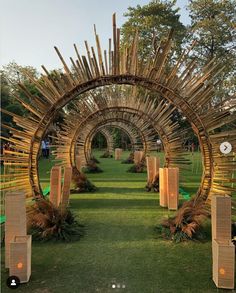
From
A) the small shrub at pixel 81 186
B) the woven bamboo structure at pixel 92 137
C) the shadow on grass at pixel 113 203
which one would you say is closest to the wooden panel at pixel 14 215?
the shadow on grass at pixel 113 203

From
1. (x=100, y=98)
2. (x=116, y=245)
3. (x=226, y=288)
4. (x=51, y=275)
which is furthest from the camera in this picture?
(x=100, y=98)

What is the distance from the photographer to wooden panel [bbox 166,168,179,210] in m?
7.45

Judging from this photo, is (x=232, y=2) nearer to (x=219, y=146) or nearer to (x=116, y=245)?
(x=219, y=146)

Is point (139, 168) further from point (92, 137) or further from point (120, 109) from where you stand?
point (92, 137)

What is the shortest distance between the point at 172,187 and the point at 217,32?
56.2 ft

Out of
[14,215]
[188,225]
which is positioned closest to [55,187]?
[188,225]

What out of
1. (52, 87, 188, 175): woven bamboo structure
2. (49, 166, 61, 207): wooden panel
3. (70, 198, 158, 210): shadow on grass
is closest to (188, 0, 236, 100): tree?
(52, 87, 188, 175): woven bamboo structure

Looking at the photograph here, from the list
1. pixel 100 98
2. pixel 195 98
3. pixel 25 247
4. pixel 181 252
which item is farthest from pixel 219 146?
pixel 100 98

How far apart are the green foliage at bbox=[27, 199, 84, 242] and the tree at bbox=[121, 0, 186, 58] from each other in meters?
18.0

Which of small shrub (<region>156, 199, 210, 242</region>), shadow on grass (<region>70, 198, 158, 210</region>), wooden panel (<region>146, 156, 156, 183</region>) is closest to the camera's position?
small shrub (<region>156, 199, 210, 242</region>)

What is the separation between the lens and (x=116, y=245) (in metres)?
5.15

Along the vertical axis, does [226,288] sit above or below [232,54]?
below

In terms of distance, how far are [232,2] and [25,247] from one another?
71.4ft

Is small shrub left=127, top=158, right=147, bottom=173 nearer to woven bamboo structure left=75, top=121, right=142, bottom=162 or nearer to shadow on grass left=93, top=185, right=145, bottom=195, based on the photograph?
woven bamboo structure left=75, top=121, right=142, bottom=162
